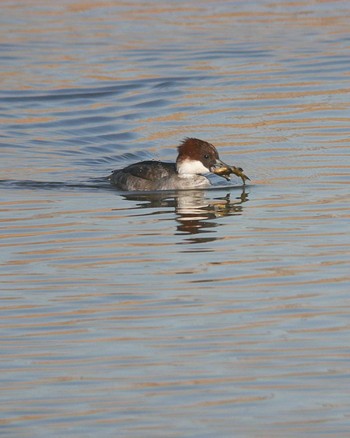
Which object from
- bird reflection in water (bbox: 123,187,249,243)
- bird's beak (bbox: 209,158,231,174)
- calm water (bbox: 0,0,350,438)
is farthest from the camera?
bird's beak (bbox: 209,158,231,174)

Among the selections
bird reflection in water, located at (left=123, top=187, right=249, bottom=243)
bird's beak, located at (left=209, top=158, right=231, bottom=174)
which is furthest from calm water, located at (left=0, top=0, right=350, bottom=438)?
bird's beak, located at (left=209, top=158, right=231, bottom=174)

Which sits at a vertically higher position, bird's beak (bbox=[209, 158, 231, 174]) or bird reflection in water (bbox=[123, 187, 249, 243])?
bird's beak (bbox=[209, 158, 231, 174])

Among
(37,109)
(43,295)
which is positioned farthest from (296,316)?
(37,109)

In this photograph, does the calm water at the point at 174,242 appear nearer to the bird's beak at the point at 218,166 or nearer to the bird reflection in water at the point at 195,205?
the bird reflection in water at the point at 195,205

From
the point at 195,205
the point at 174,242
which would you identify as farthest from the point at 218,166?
the point at 174,242

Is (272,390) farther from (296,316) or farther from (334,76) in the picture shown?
(334,76)

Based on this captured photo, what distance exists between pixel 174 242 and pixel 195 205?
8.47 ft

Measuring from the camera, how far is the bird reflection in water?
13289 mm

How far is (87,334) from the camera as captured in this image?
9.27m

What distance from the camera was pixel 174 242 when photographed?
1236cm

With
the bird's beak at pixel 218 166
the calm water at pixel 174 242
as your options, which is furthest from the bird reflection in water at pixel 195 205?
the bird's beak at pixel 218 166

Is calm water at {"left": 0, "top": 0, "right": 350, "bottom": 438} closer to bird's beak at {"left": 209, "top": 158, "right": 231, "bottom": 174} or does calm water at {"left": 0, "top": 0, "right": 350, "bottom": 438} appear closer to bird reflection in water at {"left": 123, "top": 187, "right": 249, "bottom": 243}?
bird reflection in water at {"left": 123, "top": 187, "right": 249, "bottom": 243}

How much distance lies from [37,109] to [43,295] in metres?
11.4

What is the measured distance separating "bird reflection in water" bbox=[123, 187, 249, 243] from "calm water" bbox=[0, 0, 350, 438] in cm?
5
